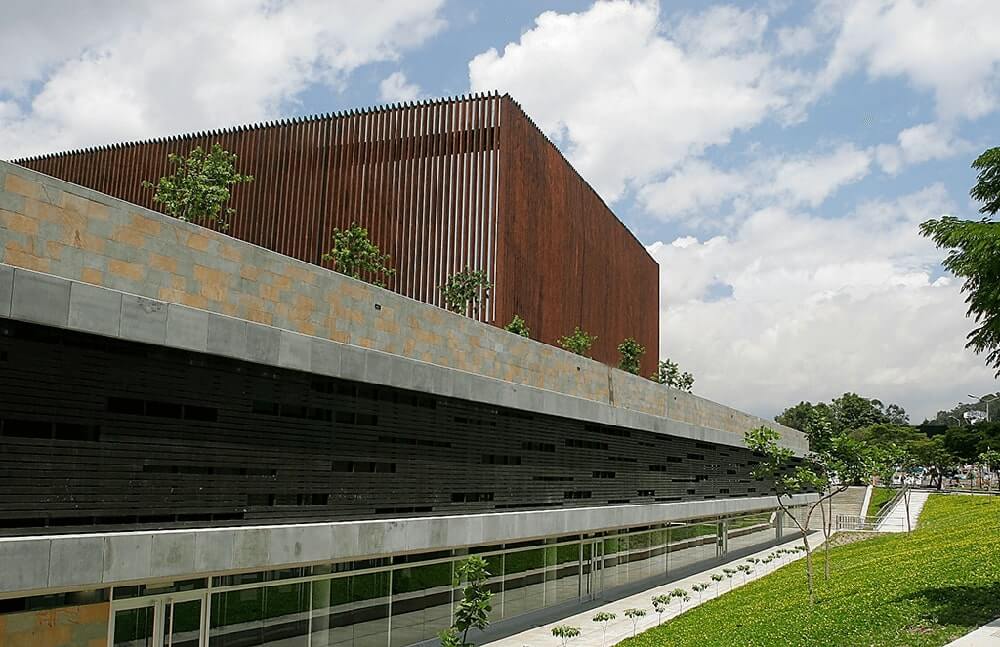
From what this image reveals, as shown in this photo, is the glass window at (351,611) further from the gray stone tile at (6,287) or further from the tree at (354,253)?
the tree at (354,253)

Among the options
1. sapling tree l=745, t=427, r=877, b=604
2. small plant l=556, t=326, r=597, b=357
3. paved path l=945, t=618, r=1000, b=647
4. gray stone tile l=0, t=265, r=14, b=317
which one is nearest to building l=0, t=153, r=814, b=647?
gray stone tile l=0, t=265, r=14, b=317

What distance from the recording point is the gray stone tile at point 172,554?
37.7 ft

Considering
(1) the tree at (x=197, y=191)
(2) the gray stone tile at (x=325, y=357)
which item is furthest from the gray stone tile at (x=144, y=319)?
(1) the tree at (x=197, y=191)

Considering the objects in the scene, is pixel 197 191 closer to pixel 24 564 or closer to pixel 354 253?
pixel 354 253

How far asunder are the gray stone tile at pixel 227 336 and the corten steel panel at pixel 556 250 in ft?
88.3

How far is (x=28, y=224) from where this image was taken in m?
10.4

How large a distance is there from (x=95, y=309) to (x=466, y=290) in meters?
28.7

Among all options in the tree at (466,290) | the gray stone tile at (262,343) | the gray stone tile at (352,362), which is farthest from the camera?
the tree at (466,290)

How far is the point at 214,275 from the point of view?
13.0 metres

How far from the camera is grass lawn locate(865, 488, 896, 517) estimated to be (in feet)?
208

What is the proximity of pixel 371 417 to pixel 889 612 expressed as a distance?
33.0ft

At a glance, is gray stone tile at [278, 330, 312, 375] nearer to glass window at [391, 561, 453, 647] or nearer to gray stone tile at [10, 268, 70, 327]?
gray stone tile at [10, 268, 70, 327]

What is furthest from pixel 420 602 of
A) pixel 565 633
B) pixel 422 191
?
pixel 422 191

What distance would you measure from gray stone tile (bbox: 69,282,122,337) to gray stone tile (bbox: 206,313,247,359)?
1.47m
